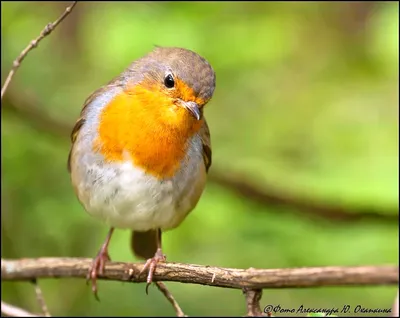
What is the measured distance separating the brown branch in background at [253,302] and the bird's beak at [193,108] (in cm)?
114

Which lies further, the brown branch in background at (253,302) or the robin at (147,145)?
the robin at (147,145)

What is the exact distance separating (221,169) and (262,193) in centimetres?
37

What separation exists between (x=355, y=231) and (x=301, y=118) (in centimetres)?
139

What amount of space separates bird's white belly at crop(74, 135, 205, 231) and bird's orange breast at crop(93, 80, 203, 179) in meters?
0.05

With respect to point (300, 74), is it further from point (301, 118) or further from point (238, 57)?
point (238, 57)

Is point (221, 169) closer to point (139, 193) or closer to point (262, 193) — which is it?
point (262, 193)

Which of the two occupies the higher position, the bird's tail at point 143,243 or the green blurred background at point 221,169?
the green blurred background at point 221,169

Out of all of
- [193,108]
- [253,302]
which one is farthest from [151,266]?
[253,302]

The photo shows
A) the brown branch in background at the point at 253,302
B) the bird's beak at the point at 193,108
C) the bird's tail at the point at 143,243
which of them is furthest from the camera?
the bird's tail at the point at 143,243

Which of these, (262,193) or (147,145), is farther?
(262,193)

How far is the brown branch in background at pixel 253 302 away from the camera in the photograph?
2014 millimetres

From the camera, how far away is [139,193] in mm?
3234

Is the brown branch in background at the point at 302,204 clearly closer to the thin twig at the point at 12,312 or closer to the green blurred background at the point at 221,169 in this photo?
the green blurred background at the point at 221,169

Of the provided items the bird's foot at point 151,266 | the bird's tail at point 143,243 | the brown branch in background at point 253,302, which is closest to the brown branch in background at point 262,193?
the bird's tail at point 143,243
